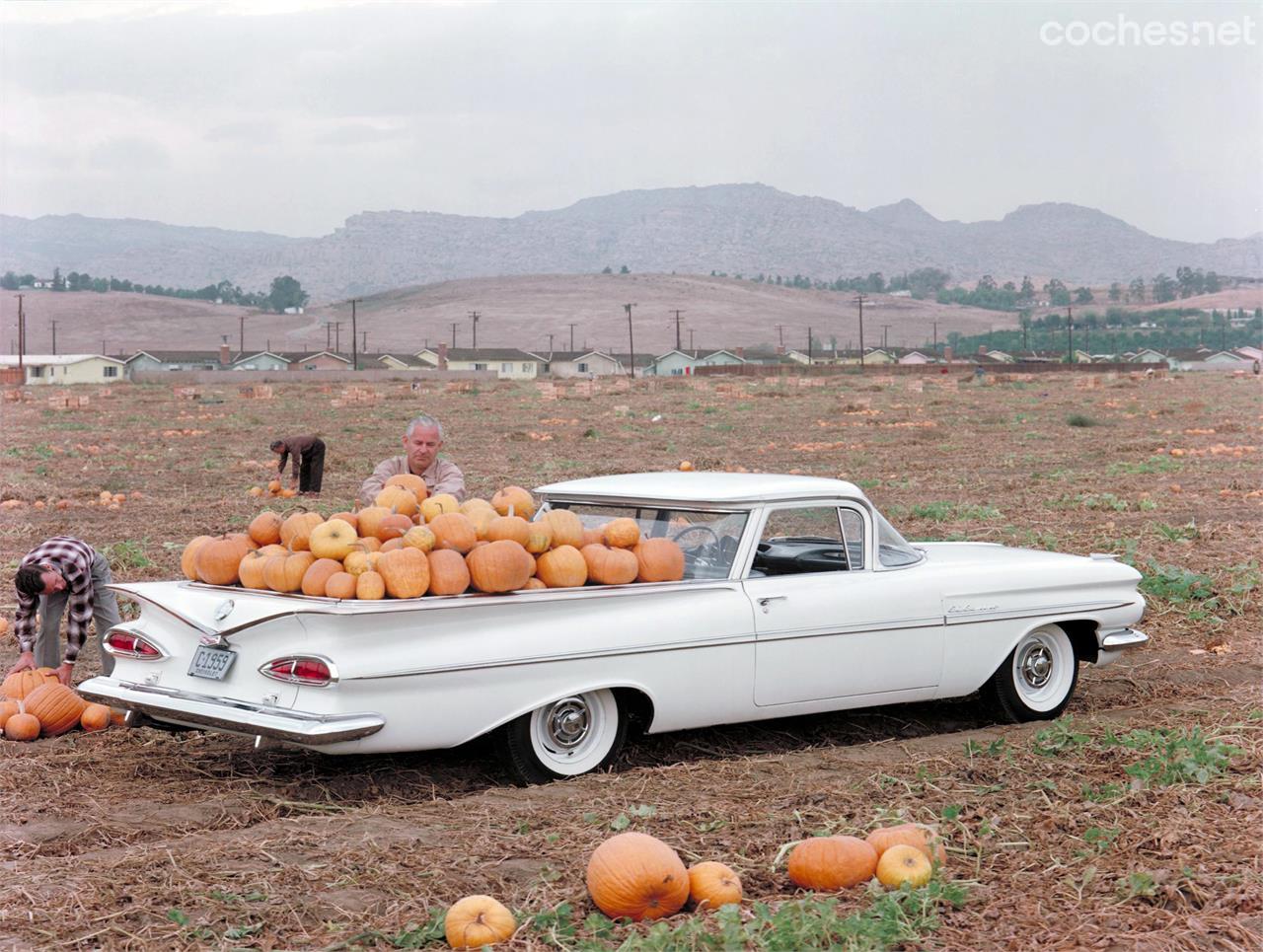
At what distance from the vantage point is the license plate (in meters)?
6.59

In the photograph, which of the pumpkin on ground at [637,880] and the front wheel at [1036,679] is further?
the front wheel at [1036,679]

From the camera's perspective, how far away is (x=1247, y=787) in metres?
6.31

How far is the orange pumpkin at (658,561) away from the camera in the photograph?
23.2 ft

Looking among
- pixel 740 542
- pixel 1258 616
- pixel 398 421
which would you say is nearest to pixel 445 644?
pixel 740 542

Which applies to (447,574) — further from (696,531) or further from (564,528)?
(696,531)

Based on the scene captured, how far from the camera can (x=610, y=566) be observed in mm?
6965

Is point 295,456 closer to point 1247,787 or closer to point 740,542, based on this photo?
point 740,542

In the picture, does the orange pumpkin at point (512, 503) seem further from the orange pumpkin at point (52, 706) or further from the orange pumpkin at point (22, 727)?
the orange pumpkin at point (22, 727)

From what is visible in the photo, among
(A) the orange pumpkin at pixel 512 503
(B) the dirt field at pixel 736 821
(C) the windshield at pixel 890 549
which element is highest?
(A) the orange pumpkin at pixel 512 503

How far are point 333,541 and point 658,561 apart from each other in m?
1.55

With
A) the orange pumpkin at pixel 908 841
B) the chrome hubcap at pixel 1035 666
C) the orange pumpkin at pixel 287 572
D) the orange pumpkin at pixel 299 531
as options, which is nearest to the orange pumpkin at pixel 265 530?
the orange pumpkin at pixel 299 531

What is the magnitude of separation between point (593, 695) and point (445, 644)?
815mm

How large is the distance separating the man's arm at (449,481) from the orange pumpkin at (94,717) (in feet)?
7.12

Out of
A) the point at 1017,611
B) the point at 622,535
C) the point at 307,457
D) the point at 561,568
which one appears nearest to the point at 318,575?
the point at 561,568
